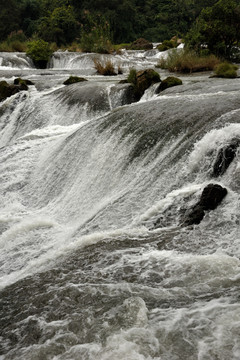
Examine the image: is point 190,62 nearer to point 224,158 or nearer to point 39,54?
point 224,158

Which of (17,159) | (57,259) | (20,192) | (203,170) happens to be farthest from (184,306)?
(17,159)

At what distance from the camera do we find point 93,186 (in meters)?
5.80

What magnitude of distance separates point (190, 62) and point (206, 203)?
34.7 feet

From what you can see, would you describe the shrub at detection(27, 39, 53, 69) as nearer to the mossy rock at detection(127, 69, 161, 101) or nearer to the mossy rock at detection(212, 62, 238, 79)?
the mossy rock at detection(127, 69, 161, 101)

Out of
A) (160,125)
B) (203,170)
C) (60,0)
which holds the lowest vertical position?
(203,170)

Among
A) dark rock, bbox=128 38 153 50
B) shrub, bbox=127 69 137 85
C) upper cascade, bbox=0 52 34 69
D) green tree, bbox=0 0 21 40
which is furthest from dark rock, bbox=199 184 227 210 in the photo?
green tree, bbox=0 0 21 40

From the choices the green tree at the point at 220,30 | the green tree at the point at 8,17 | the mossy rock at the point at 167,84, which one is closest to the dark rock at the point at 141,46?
the green tree at the point at 8,17

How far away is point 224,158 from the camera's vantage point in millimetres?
4535

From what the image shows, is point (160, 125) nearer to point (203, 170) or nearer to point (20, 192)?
point (203, 170)

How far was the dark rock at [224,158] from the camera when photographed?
452cm

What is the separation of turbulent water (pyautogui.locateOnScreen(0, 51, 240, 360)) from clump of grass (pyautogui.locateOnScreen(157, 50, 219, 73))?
5081 mm

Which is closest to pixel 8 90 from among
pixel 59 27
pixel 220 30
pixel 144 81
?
pixel 144 81

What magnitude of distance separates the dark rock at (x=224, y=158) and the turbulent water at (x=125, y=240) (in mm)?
72

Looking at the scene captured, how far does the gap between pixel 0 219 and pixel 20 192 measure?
3.78 ft
